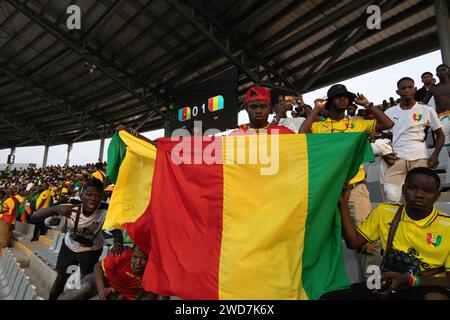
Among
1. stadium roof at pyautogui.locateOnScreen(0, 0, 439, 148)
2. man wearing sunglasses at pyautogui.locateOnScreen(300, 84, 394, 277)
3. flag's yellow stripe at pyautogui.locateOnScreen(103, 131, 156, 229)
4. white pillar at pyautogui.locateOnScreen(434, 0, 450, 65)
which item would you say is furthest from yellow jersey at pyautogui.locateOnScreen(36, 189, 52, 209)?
white pillar at pyautogui.locateOnScreen(434, 0, 450, 65)

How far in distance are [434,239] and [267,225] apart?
106cm

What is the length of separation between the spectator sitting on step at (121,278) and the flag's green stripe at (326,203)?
137 centimetres

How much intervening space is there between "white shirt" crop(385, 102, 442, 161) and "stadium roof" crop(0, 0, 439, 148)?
667 centimetres

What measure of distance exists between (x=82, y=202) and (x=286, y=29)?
9.36 metres

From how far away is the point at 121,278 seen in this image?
Answer: 8.85 feet

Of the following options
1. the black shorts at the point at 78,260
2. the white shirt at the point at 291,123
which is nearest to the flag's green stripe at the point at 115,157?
the black shorts at the point at 78,260

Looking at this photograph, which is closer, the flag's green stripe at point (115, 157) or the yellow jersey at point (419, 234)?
the yellow jersey at point (419, 234)

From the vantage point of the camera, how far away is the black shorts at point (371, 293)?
1.76 meters

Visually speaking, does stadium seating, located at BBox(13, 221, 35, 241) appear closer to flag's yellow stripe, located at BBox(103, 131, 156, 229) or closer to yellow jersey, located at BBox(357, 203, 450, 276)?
flag's yellow stripe, located at BBox(103, 131, 156, 229)

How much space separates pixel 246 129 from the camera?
9.04 ft

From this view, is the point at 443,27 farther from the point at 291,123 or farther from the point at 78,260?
the point at 78,260

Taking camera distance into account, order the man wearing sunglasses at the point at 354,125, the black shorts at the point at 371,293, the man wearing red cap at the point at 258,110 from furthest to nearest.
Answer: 1. the man wearing red cap at the point at 258,110
2. the man wearing sunglasses at the point at 354,125
3. the black shorts at the point at 371,293

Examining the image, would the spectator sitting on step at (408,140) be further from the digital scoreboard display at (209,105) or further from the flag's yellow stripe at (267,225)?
the digital scoreboard display at (209,105)

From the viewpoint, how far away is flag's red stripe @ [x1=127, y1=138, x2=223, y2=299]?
6.85ft
